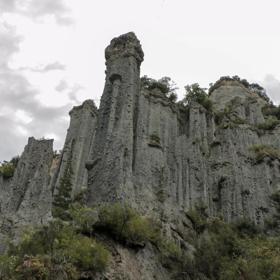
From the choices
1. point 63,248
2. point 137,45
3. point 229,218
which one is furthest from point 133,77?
point 63,248

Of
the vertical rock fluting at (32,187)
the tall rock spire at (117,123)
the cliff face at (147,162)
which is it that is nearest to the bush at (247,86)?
the cliff face at (147,162)

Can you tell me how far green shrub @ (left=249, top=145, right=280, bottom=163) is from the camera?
34062mm

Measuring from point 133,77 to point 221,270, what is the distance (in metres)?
12.3

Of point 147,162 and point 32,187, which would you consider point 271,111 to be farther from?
point 32,187

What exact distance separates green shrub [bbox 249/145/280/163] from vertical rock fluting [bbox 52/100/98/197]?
38.7 ft

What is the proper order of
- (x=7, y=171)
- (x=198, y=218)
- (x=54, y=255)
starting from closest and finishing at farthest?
(x=54, y=255) → (x=198, y=218) → (x=7, y=171)

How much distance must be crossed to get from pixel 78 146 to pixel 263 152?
13257 mm

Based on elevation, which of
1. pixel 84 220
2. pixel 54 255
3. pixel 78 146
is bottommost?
pixel 54 255

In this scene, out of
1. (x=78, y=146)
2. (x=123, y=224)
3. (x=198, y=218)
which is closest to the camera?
(x=123, y=224)

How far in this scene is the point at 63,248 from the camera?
58.2 feet

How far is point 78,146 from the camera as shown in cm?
3725

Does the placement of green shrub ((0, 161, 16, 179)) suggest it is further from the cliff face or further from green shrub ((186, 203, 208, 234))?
green shrub ((186, 203, 208, 234))

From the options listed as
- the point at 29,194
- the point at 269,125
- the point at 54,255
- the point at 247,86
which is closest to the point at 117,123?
the point at 29,194

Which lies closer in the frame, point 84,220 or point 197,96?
point 84,220
